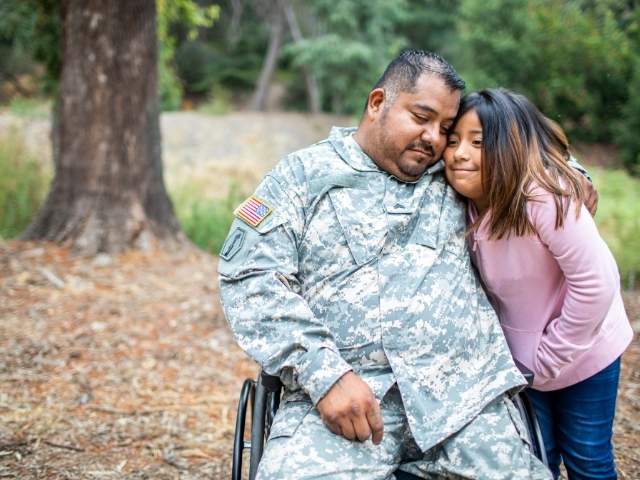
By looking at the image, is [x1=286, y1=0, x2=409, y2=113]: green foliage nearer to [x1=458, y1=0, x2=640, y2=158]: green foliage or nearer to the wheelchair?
[x1=458, y1=0, x2=640, y2=158]: green foliage

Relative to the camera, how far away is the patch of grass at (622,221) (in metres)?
6.06

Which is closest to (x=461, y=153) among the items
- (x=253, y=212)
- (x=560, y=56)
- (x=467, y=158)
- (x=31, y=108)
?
(x=467, y=158)

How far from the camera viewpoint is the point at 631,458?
3.25 metres

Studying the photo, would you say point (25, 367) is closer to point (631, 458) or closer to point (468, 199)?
point (468, 199)

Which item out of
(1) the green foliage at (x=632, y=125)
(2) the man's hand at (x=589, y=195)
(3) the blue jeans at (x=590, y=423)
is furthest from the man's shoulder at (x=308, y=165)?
(1) the green foliage at (x=632, y=125)

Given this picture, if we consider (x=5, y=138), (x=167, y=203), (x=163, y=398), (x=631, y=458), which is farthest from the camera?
(x=5, y=138)

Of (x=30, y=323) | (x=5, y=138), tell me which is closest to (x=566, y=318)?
(x=30, y=323)

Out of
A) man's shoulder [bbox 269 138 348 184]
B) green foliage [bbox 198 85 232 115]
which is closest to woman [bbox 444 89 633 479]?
man's shoulder [bbox 269 138 348 184]

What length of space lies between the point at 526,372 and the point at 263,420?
900mm

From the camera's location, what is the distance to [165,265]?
6.02 meters

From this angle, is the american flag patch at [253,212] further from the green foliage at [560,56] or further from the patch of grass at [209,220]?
the green foliage at [560,56]

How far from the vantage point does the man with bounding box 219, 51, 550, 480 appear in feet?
6.80

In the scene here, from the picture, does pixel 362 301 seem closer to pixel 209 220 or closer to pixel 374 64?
pixel 209 220

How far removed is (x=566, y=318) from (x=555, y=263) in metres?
0.18
